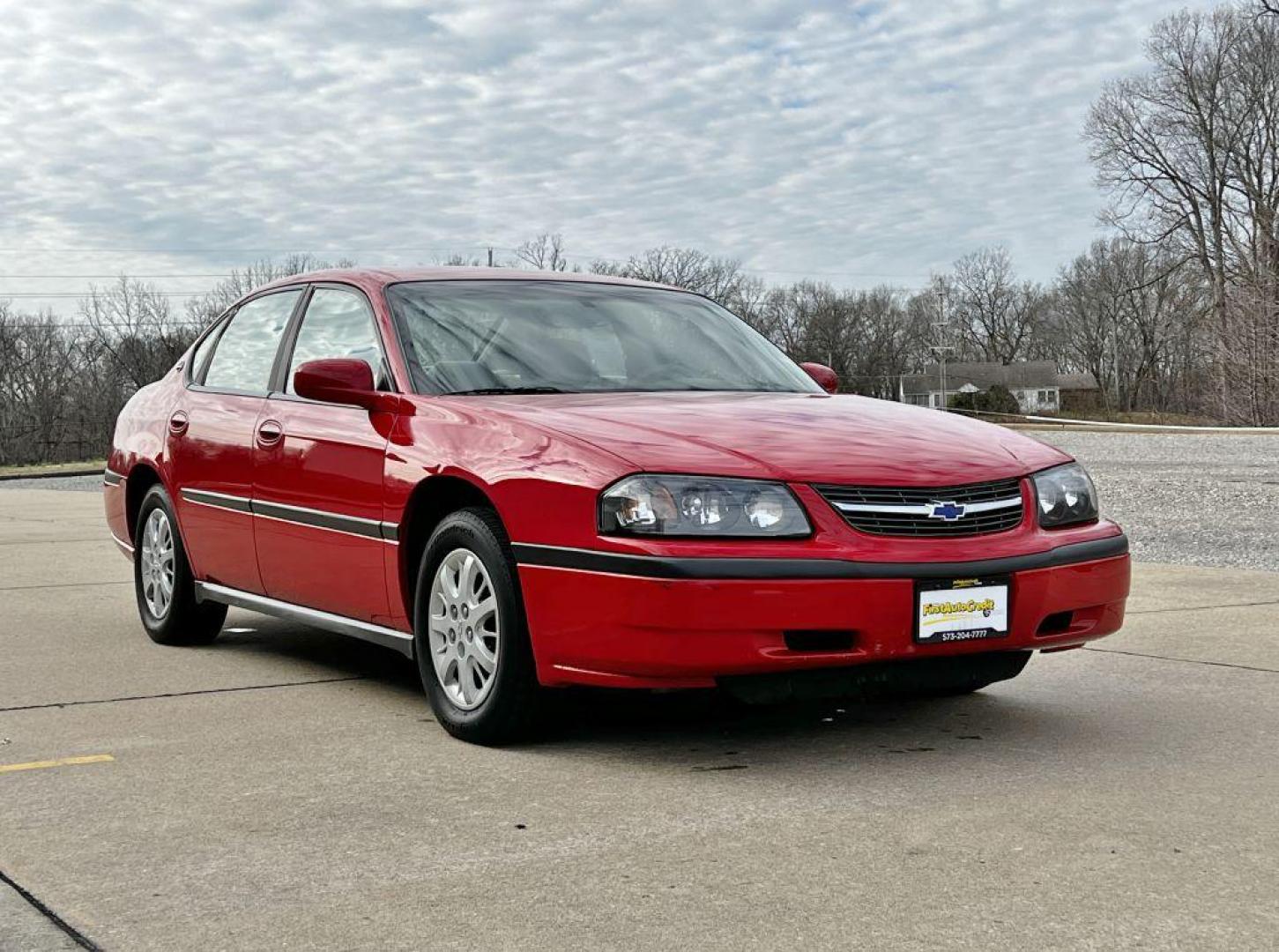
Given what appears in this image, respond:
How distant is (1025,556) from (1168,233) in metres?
56.6

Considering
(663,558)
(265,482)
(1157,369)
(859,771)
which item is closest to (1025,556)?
(859,771)

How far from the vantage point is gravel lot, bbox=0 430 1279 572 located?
11.1m

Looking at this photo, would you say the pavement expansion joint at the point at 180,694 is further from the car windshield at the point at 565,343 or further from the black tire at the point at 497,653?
the car windshield at the point at 565,343

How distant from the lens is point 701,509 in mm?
4289

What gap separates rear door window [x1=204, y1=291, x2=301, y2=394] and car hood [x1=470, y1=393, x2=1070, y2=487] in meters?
1.62

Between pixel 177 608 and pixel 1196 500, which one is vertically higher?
pixel 177 608

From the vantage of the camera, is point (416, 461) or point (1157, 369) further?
point (1157, 369)

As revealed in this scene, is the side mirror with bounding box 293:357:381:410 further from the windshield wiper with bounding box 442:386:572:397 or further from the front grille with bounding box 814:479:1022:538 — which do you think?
the front grille with bounding box 814:479:1022:538

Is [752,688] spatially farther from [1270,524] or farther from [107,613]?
[1270,524]

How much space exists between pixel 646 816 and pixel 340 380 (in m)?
2.07

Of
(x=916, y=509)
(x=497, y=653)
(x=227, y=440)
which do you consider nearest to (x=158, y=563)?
(x=227, y=440)

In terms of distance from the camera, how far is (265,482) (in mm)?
5918

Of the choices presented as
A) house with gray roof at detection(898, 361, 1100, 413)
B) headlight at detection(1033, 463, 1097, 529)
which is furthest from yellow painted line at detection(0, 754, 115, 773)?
house with gray roof at detection(898, 361, 1100, 413)

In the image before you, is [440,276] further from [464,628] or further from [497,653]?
[497,653]
